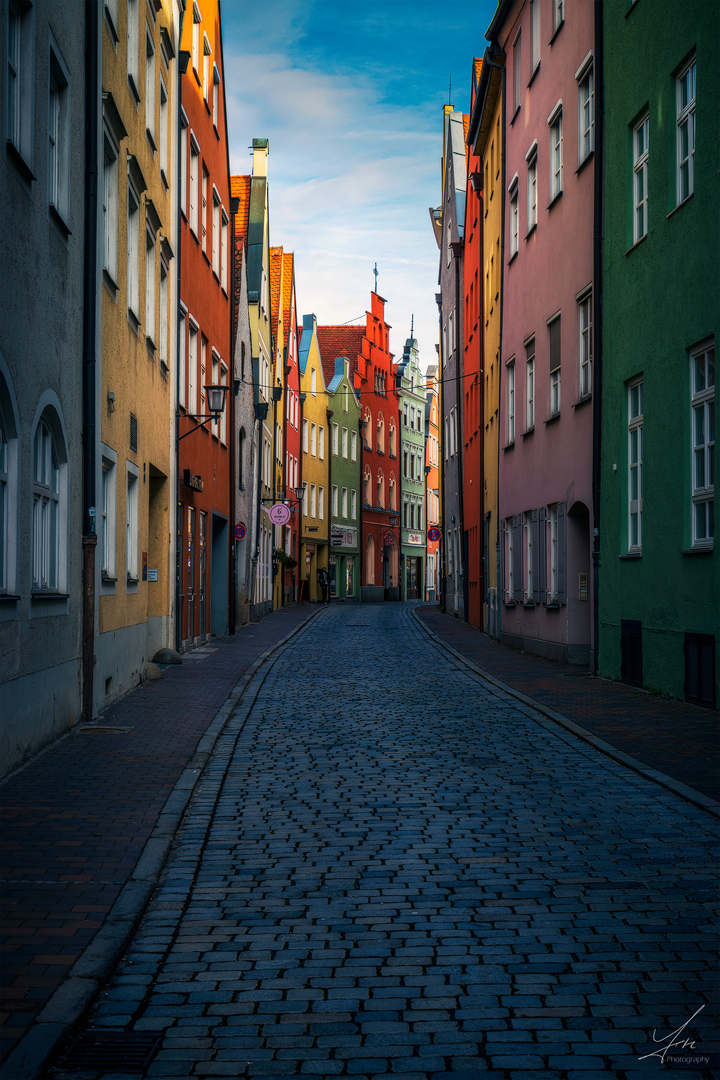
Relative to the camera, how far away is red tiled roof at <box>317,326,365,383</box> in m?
65.8

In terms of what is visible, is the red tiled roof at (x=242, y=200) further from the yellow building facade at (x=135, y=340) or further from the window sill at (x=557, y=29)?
the window sill at (x=557, y=29)

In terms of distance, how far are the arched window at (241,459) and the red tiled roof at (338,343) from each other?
108 feet

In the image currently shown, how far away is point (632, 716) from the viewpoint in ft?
39.2

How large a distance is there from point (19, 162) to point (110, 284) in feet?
15.1

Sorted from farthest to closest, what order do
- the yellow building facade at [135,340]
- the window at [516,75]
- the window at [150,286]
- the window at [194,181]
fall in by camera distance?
the window at [516,75] → the window at [194,181] → the window at [150,286] → the yellow building facade at [135,340]

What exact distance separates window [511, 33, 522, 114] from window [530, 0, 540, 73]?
4.41 feet

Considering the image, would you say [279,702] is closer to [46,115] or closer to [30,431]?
[30,431]

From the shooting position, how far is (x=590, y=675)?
16.6 m

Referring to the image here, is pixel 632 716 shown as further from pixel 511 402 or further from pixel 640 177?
pixel 511 402

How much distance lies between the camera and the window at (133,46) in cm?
1484

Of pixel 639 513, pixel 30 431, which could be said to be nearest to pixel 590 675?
pixel 639 513

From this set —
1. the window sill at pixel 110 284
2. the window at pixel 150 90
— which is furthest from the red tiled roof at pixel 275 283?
the window sill at pixel 110 284

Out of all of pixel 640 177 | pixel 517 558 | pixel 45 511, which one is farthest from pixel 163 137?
pixel 517 558

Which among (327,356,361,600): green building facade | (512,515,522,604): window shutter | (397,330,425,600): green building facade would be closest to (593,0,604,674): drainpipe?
(512,515,522,604): window shutter
